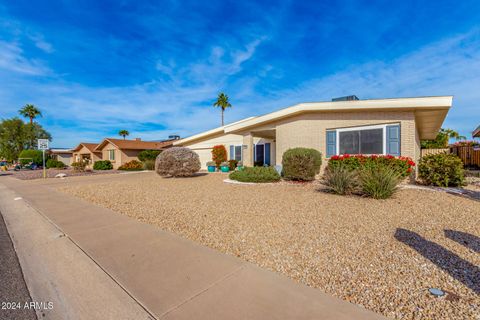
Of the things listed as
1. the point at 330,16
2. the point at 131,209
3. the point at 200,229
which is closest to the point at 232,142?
the point at 330,16

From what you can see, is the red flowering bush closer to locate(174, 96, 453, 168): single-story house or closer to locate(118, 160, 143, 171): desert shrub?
locate(174, 96, 453, 168): single-story house

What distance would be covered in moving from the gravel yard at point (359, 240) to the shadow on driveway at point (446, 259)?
0.01 meters

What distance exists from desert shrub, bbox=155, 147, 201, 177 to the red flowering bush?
27.1ft

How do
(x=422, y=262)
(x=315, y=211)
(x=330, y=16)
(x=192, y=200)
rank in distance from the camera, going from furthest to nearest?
(x=330, y=16) < (x=192, y=200) < (x=315, y=211) < (x=422, y=262)

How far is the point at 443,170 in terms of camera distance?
328 inches

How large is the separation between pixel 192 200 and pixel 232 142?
1286cm

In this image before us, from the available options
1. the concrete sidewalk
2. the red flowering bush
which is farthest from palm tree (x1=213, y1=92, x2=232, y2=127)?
the concrete sidewalk

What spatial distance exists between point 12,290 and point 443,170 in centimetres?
1231

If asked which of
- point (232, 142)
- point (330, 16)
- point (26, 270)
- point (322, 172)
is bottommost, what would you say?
point (26, 270)

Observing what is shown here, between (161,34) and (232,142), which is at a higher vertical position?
(161,34)

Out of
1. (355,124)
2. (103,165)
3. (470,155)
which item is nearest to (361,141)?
(355,124)

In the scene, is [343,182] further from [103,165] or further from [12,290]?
[103,165]

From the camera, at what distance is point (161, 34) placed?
1218 cm

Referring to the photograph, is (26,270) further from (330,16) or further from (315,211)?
(330,16)
